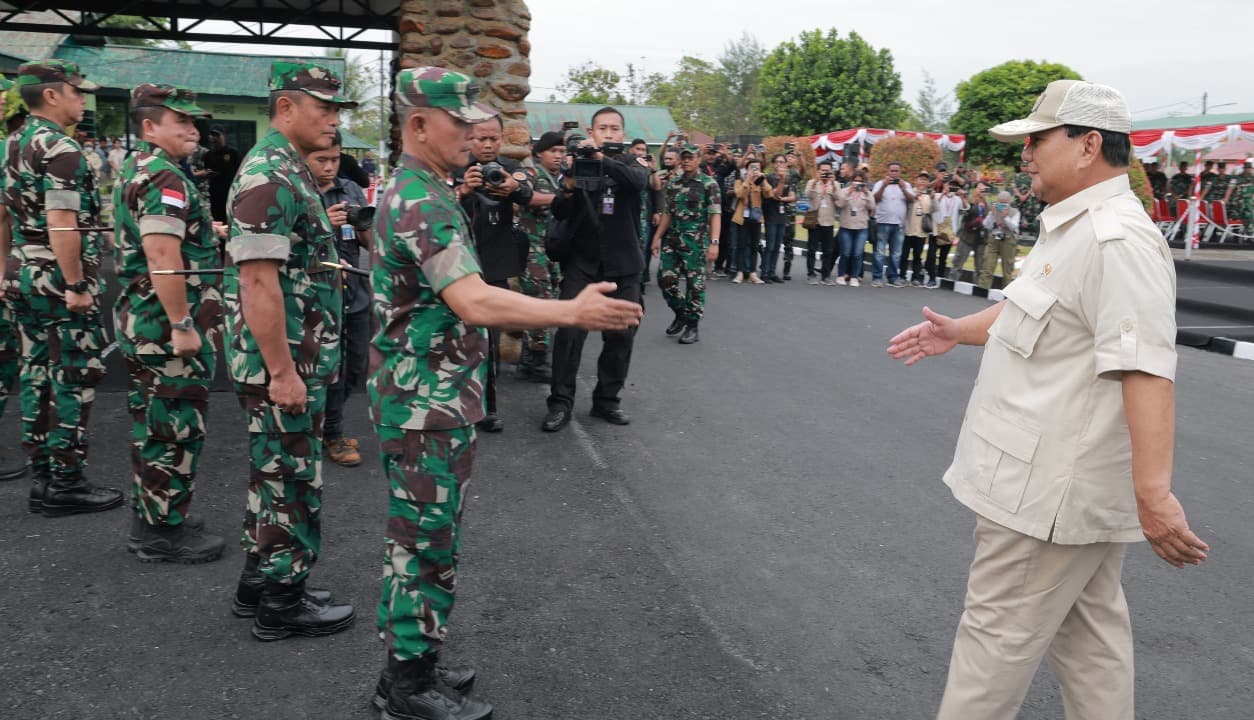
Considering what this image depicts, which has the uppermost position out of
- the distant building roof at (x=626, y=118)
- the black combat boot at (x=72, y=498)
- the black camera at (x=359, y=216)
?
the distant building roof at (x=626, y=118)

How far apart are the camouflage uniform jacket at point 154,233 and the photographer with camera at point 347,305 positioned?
88 cm

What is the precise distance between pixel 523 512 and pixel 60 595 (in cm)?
205

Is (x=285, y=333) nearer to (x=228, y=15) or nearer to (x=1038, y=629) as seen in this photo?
(x=1038, y=629)

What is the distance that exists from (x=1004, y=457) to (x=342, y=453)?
4118 mm

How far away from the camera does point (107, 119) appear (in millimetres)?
34062

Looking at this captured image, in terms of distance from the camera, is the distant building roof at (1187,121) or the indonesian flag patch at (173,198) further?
the distant building roof at (1187,121)

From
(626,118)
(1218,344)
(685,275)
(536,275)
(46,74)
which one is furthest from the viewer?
(626,118)

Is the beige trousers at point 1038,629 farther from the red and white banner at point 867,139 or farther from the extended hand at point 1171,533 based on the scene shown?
the red and white banner at point 867,139

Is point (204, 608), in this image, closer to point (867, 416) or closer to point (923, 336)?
point (923, 336)

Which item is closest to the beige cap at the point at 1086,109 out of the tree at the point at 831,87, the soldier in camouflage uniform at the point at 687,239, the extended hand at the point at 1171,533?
the extended hand at the point at 1171,533

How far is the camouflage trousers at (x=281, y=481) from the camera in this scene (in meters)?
3.32

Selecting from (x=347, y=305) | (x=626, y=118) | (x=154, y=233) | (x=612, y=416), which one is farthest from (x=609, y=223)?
(x=626, y=118)

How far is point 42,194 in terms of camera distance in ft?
14.8

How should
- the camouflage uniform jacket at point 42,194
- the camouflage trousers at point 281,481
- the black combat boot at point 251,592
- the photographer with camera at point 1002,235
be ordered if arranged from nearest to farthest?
1. the camouflage trousers at point 281,481
2. the black combat boot at point 251,592
3. the camouflage uniform jacket at point 42,194
4. the photographer with camera at point 1002,235
